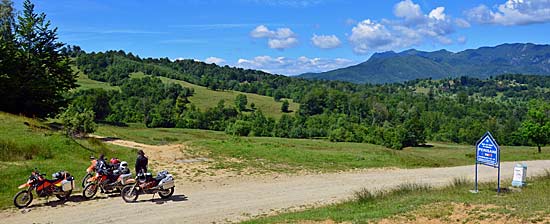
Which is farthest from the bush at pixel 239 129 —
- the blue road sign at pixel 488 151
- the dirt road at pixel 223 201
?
the blue road sign at pixel 488 151

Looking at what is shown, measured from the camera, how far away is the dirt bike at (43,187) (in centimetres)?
1491

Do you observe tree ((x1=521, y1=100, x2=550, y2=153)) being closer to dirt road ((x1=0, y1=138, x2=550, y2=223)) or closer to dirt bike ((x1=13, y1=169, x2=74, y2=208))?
dirt road ((x1=0, y1=138, x2=550, y2=223))

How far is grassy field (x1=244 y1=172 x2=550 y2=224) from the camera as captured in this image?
1124 centimetres

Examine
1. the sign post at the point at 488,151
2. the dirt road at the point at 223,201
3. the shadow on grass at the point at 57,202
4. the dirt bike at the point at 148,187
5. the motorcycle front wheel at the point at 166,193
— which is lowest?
the dirt road at the point at 223,201

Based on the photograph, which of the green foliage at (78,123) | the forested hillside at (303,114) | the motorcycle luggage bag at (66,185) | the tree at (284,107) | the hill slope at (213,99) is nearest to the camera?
the motorcycle luggage bag at (66,185)

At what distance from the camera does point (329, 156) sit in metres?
30.6

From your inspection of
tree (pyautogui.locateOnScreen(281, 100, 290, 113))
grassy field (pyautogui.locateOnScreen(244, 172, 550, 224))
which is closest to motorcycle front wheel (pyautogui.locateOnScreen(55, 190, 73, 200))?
grassy field (pyautogui.locateOnScreen(244, 172, 550, 224))

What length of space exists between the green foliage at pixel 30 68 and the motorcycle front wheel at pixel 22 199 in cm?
2242

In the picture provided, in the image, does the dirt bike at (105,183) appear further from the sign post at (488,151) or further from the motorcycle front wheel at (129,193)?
the sign post at (488,151)

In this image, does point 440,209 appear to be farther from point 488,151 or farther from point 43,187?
point 43,187

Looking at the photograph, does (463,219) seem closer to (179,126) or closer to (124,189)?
(124,189)

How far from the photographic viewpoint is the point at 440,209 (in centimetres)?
1227

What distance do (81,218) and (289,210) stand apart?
21.6ft

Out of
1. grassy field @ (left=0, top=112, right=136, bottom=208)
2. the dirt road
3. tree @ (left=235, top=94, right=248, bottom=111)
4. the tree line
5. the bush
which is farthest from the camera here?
tree @ (left=235, top=94, right=248, bottom=111)
